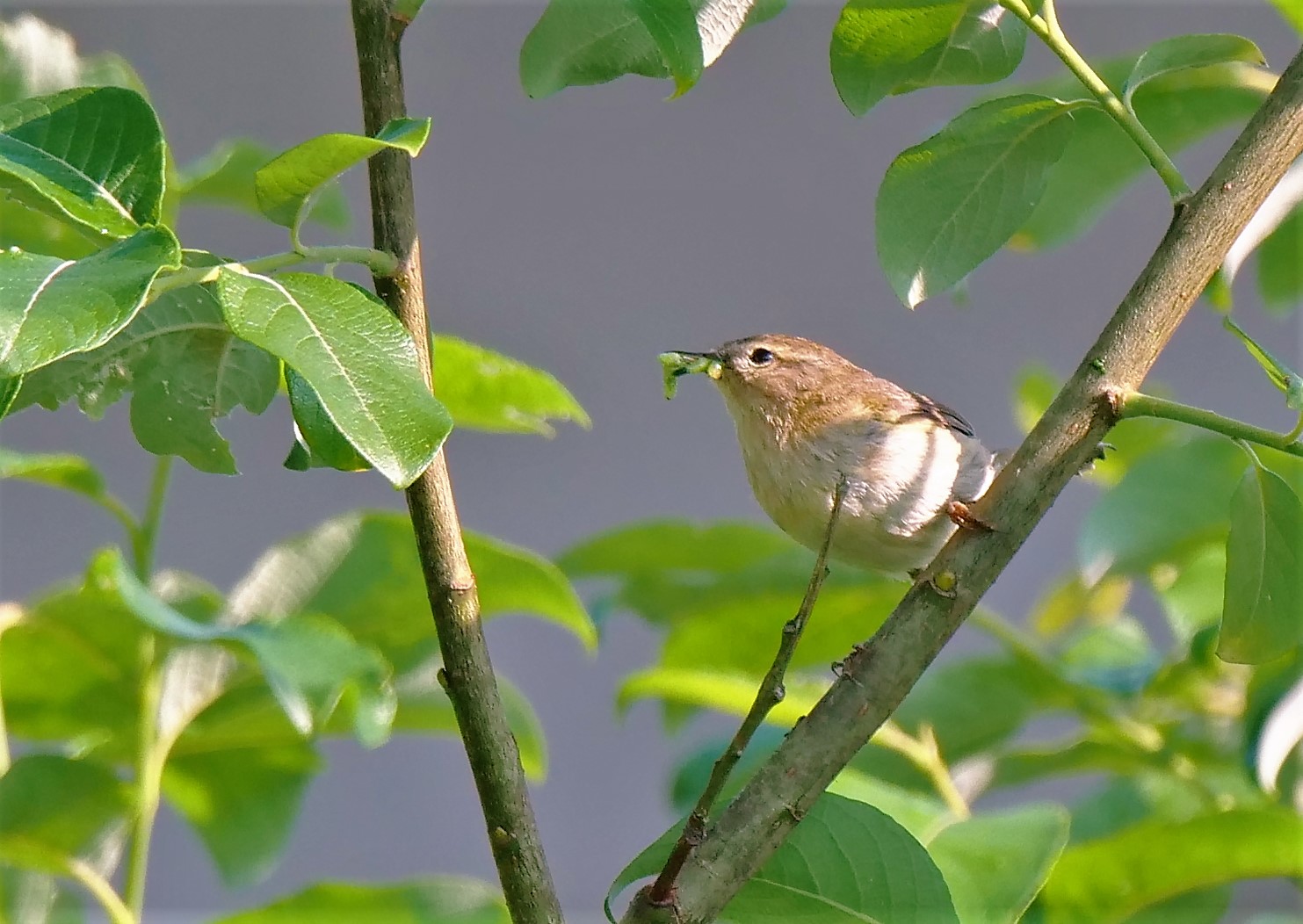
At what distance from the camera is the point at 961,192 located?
3.37ft

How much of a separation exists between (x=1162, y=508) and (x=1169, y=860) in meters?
0.42

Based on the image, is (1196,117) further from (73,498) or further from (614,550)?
(73,498)

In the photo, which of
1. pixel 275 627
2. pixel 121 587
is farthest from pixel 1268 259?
pixel 121 587

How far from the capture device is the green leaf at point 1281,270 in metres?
1.78

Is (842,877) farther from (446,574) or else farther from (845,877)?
(446,574)

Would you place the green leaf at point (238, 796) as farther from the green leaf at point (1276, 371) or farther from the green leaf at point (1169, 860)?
the green leaf at point (1276, 371)

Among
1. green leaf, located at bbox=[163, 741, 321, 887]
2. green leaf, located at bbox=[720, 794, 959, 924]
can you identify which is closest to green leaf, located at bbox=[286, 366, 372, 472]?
green leaf, located at bbox=[720, 794, 959, 924]

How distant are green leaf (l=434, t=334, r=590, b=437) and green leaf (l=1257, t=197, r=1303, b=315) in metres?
1.03

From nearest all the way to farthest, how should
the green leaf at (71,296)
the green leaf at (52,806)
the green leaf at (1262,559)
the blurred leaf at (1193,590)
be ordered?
the green leaf at (71,296) < the green leaf at (1262,559) < the green leaf at (52,806) < the blurred leaf at (1193,590)

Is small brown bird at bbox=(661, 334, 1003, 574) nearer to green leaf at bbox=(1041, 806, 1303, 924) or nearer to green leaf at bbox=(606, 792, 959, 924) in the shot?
green leaf at bbox=(1041, 806, 1303, 924)

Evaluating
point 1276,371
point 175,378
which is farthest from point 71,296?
point 1276,371

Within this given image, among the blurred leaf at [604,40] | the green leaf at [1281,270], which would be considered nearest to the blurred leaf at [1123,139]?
the green leaf at [1281,270]

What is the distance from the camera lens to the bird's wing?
1.81m

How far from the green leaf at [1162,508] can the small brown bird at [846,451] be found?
16cm
